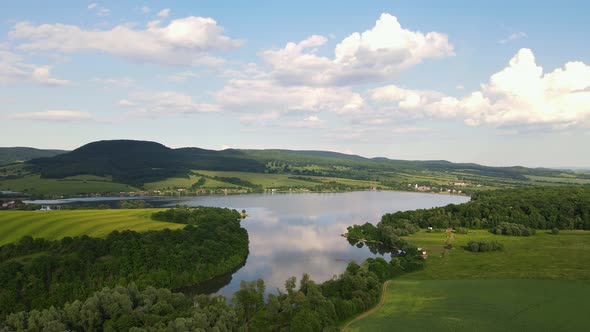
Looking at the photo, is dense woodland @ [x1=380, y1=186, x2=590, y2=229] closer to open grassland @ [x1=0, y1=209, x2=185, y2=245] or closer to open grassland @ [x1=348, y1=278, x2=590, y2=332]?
open grassland @ [x1=348, y1=278, x2=590, y2=332]

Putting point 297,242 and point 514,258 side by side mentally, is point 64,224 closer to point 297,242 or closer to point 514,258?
point 297,242

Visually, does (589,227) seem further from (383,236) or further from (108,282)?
(108,282)

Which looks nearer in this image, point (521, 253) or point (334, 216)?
point (521, 253)

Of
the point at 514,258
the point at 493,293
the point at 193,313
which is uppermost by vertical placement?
the point at 193,313

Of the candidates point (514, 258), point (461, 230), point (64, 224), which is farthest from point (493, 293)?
point (64, 224)

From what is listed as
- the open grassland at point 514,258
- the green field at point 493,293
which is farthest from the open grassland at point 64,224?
the open grassland at point 514,258

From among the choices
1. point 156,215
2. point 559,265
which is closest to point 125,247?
point 156,215
